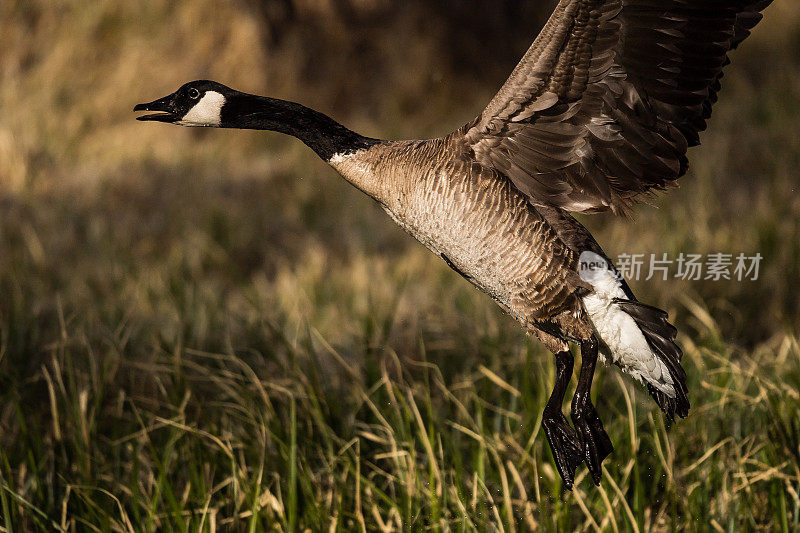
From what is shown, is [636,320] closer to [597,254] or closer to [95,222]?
[597,254]

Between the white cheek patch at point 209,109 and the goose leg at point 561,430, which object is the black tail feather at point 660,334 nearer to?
the goose leg at point 561,430

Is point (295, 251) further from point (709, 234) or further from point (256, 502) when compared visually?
point (256, 502)

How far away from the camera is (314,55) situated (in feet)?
20.5

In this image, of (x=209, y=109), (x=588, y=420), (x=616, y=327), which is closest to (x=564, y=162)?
(x=616, y=327)

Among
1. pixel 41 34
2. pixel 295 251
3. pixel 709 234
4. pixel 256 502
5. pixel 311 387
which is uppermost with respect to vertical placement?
pixel 41 34

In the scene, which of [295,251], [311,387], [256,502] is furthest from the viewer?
[295,251]

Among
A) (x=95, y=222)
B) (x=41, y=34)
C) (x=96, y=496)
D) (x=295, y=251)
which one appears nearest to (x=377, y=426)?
(x=96, y=496)

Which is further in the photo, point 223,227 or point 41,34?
point 41,34

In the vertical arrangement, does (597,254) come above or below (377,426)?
above

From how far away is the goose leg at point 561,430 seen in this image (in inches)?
52.8

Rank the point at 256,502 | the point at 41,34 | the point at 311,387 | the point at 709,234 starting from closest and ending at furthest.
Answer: the point at 256,502
the point at 311,387
the point at 709,234
the point at 41,34

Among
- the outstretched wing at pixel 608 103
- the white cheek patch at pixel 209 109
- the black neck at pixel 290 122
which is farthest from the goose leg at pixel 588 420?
the white cheek patch at pixel 209 109

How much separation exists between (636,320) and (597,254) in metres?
0.15

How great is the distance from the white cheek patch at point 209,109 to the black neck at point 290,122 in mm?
10
